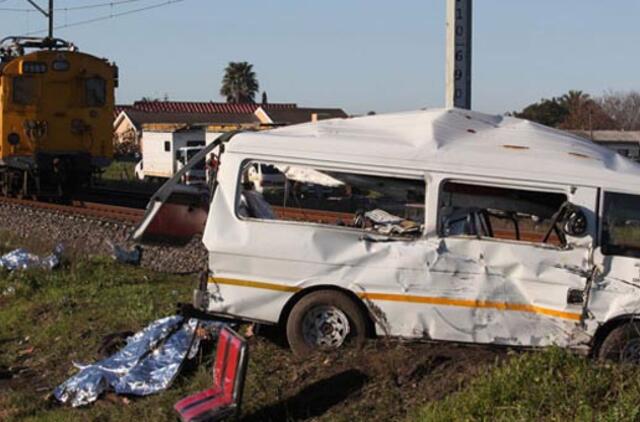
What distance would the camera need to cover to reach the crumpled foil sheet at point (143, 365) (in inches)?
324

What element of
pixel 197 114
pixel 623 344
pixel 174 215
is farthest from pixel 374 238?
pixel 197 114

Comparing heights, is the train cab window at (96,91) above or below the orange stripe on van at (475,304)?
above

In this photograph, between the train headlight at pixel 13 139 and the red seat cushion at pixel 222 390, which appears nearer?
the red seat cushion at pixel 222 390

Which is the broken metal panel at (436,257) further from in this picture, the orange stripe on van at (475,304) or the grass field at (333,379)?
the grass field at (333,379)

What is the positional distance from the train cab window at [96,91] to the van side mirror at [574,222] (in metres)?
17.3

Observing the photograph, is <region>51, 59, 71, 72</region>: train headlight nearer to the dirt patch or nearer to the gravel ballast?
the gravel ballast

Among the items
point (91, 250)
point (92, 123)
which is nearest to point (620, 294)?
point (91, 250)

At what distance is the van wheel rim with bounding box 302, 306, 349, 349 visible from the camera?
7.96 meters

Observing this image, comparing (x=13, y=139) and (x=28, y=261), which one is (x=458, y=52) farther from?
(x=13, y=139)

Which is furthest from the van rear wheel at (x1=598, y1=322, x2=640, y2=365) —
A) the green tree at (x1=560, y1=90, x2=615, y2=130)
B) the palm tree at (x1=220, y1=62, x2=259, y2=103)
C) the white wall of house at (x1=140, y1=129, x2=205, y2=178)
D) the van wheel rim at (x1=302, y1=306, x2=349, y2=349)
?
the palm tree at (x1=220, y1=62, x2=259, y2=103)

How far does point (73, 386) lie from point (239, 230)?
200 cm

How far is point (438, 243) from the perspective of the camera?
780 cm

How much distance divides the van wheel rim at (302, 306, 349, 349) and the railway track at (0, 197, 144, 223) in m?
9.28

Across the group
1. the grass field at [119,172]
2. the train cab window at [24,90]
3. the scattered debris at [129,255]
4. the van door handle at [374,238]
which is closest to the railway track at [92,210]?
the train cab window at [24,90]
